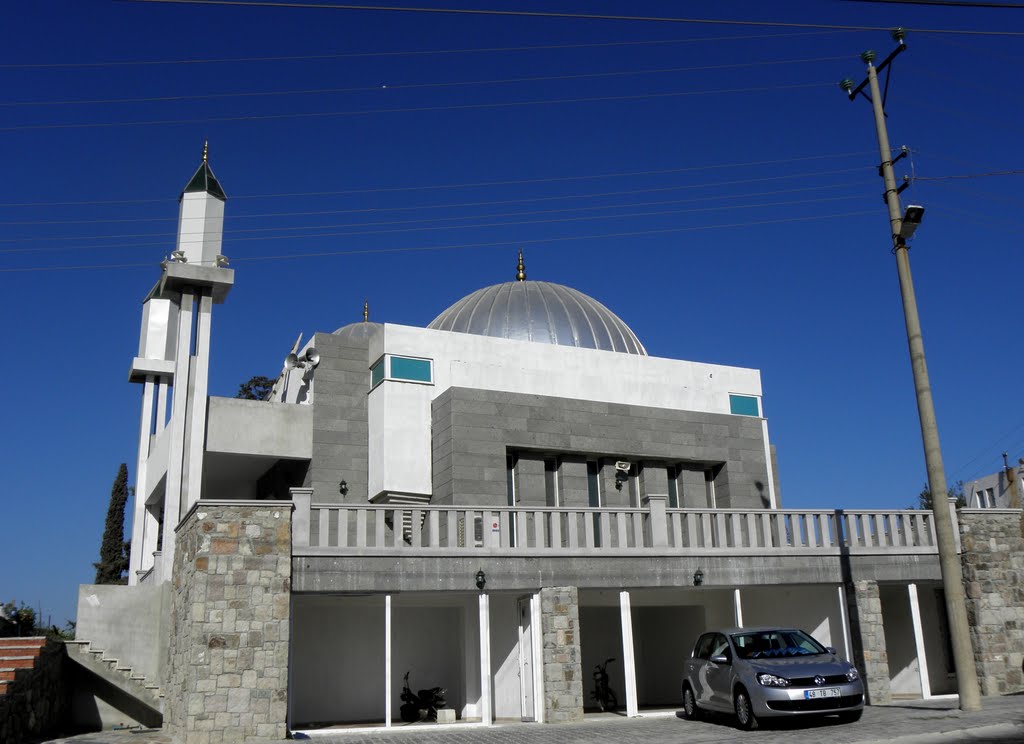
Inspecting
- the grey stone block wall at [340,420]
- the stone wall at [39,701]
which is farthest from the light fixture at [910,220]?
the stone wall at [39,701]

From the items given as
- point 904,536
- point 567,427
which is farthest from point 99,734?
point 904,536

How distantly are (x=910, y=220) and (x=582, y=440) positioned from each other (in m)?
9.28

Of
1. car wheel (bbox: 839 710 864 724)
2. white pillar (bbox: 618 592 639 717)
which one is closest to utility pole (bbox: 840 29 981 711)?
car wheel (bbox: 839 710 864 724)

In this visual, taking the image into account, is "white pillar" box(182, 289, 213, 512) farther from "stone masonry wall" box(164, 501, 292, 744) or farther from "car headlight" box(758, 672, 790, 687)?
"car headlight" box(758, 672, 790, 687)

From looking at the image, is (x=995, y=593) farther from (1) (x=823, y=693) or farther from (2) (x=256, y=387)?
(2) (x=256, y=387)

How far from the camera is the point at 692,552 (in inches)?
689

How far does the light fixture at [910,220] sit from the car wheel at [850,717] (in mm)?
7165

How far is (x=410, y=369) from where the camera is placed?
2156 centimetres

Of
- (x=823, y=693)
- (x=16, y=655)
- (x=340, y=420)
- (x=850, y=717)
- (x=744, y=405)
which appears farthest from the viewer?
(x=744, y=405)

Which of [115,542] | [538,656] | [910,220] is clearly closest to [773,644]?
[538,656]

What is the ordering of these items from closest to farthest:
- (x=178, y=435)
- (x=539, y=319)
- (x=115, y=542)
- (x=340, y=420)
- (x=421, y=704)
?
(x=421, y=704) → (x=178, y=435) → (x=340, y=420) → (x=539, y=319) → (x=115, y=542)

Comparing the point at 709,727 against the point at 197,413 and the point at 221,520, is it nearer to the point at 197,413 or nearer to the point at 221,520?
the point at 221,520

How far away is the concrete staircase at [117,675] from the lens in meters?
18.4

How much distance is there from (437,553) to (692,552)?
15.8 ft
